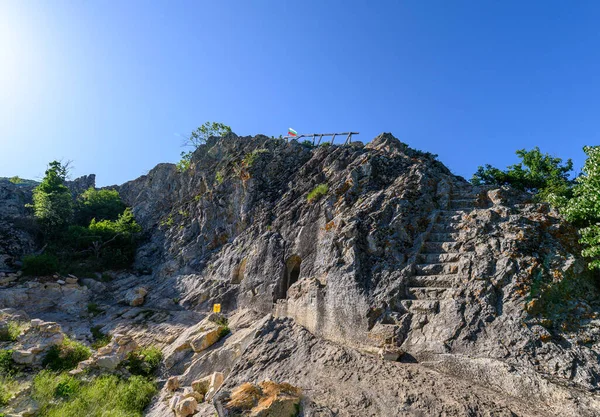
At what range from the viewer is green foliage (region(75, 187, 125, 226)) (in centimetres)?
2967

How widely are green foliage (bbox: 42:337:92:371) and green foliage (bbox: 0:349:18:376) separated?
2.79 ft

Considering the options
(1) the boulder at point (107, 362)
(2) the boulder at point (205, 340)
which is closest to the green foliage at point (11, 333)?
(1) the boulder at point (107, 362)

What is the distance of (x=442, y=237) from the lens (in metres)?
11.3

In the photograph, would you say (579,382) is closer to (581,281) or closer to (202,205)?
(581,281)

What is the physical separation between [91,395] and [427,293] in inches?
427

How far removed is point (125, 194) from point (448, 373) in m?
37.7

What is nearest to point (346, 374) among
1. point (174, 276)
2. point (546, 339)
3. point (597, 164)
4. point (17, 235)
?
point (546, 339)

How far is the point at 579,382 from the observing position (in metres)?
6.38

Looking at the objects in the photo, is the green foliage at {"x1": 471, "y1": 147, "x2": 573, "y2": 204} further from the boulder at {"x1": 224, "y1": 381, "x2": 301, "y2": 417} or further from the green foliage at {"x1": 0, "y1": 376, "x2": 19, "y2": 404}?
the green foliage at {"x1": 0, "y1": 376, "x2": 19, "y2": 404}

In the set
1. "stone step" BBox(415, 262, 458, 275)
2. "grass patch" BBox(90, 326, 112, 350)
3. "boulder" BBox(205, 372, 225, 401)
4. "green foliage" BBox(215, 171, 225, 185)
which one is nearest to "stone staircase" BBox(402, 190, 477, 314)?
"stone step" BBox(415, 262, 458, 275)

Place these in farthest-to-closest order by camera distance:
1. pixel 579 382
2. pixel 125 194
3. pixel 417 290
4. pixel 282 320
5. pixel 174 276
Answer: pixel 125 194 → pixel 174 276 → pixel 282 320 → pixel 417 290 → pixel 579 382

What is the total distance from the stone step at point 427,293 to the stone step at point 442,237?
225cm

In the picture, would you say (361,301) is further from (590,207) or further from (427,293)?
(590,207)

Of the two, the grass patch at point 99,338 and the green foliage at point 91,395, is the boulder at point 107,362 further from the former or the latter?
the grass patch at point 99,338
